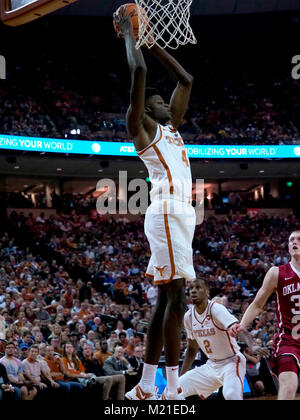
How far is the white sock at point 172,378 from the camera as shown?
15.6 feet

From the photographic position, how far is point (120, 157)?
75.4 feet

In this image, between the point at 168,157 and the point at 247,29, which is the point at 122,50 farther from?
the point at 168,157

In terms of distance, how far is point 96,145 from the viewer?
2255 cm

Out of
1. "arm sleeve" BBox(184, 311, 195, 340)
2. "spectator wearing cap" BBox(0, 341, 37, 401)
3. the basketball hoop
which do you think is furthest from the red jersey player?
"spectator wearing cap" BBox(0, 341, 37, 401)

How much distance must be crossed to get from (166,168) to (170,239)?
0.54 metres

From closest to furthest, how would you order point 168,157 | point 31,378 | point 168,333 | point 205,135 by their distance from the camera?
point 168,333, point 168,157, point 31,378, point 205,135

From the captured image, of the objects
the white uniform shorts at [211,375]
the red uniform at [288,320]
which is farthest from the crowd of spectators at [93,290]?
the red uniform at [288,320]

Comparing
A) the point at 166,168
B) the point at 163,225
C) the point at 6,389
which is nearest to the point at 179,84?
the point at 166,168

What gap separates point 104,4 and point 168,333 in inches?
894

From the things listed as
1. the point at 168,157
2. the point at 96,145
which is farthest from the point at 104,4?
the point at 168,157

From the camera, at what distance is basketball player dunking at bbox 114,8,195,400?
4723 millimetres

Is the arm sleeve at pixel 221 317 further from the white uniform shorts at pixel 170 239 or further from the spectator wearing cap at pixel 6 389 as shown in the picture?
the spectator wearing cap at pixel 6 389

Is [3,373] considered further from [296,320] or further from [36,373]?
[296,320]

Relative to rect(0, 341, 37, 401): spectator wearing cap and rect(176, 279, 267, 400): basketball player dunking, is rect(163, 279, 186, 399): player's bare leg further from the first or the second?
rect(0, 341, 37, 401): spectator wearing cap
